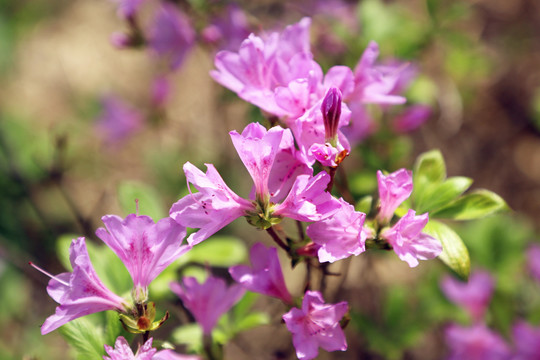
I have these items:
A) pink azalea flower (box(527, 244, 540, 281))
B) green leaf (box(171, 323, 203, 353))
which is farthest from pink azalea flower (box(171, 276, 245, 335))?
pink azalea flower (box(527, 244, 540, 281))

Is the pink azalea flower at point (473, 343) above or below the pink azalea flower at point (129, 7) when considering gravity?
below

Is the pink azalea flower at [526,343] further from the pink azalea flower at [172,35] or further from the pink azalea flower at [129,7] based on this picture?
the pink azalea flower at [129,7]

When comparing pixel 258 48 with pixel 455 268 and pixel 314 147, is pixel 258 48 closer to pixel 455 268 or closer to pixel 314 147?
pixel 314 147

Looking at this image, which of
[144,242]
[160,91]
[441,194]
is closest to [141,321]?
[144,242]

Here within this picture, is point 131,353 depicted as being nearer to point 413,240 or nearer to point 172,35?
point 413,240

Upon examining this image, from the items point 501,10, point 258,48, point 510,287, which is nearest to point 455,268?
point 258,48

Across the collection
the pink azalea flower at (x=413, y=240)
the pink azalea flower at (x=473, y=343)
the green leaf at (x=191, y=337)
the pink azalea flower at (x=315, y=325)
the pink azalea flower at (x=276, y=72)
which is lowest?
the pink azalea flower at (x=473, y=343)

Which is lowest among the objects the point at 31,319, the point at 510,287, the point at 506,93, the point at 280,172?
the point at 31,319

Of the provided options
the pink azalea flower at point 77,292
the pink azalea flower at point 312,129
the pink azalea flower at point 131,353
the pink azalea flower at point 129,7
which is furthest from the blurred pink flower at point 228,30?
the pink azalea flower at point 131,353
